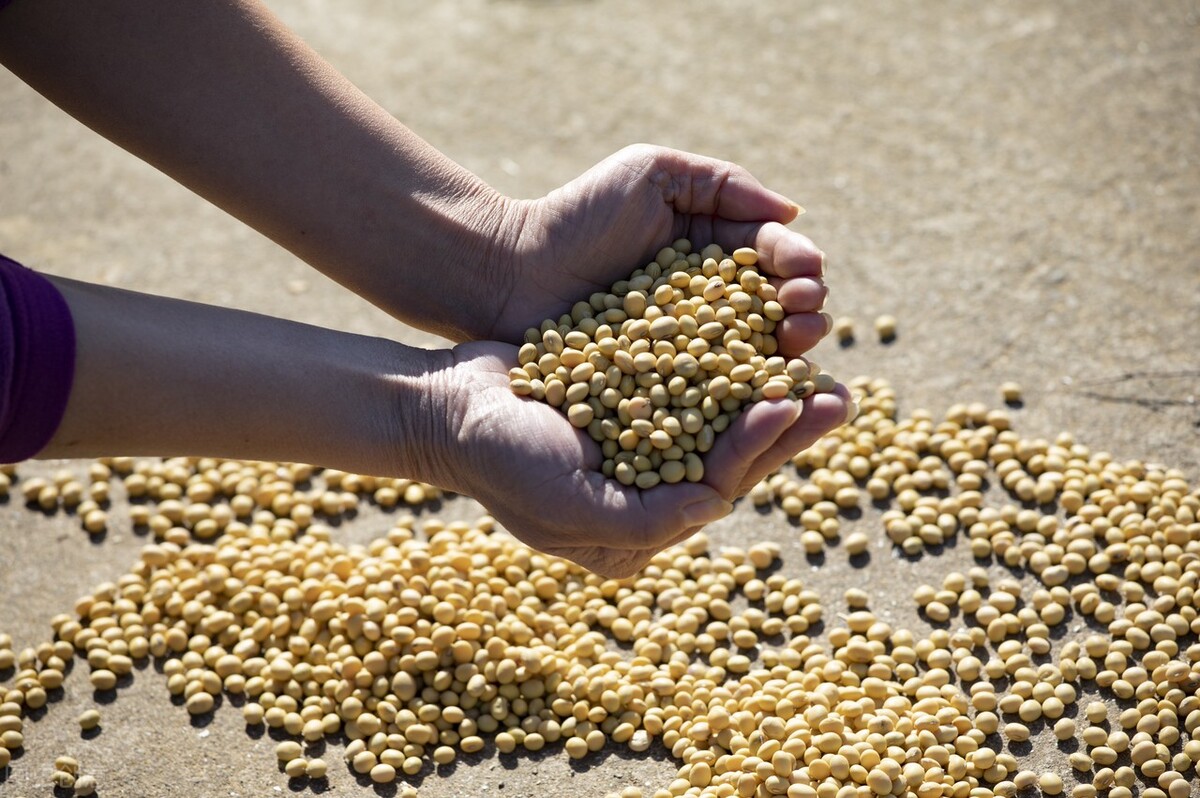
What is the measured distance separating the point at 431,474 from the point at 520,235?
2.08 feet

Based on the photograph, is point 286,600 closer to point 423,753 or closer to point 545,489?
point 423,753

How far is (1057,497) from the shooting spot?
10.1 feet

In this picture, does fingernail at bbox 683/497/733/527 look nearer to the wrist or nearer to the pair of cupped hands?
the pair of cupped hands

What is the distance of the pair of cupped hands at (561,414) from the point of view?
2236 millimetres

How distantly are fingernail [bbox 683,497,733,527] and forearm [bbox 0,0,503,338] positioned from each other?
2.77 feet

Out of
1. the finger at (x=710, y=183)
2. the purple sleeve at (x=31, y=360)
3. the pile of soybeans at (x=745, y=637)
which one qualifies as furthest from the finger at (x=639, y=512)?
the purple sleeve at (x=31, y=360)

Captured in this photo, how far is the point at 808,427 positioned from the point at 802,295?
31 cm

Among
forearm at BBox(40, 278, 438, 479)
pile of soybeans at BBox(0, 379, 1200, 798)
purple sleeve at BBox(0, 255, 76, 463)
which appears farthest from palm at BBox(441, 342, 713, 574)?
purple sleeve at BBox(0, 255, 76, 463)

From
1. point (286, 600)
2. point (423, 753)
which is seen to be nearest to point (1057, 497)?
point (423, 753)

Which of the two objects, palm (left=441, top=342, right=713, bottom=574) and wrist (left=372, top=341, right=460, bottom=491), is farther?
wrist (left=372, top=341, right=460, bottom=491)

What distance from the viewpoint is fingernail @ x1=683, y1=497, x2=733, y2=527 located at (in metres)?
2.19

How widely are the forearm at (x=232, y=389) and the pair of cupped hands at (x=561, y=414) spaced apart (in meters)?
0.10

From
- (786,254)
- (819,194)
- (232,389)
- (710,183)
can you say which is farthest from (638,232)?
(819,194)

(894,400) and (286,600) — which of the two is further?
(894,400)
